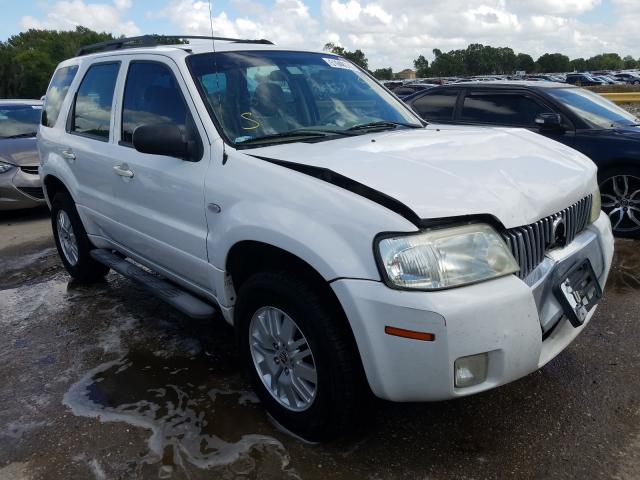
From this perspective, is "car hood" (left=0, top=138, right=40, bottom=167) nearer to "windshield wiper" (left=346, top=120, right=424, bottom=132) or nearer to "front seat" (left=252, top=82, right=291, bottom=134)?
"front seat" (left=252, top=82, right=291, bottom=134)

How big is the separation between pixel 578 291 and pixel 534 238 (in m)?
0.40

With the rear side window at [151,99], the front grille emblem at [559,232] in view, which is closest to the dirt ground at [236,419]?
the front grille emblem at [559,232]

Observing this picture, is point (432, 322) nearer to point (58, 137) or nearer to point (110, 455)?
point (110, 455)

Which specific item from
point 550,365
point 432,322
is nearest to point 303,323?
point 432,322

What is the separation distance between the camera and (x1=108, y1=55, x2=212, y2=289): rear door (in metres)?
3.11

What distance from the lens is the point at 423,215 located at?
221 cm

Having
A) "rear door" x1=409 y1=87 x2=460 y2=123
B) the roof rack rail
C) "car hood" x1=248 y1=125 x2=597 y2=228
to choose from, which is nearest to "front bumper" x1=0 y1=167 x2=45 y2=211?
the roof rack rail

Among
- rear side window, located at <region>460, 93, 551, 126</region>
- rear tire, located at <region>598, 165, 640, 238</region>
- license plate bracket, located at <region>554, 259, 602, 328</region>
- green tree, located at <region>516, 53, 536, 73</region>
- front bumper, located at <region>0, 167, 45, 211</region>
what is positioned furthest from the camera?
green tree, located at <region>516, 53, 536, 73</region>

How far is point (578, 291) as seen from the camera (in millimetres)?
2680

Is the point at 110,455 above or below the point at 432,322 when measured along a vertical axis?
below

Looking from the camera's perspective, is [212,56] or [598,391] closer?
[598,391]

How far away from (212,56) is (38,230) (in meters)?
5.04

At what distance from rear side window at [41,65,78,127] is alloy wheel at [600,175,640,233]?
5.22 meters

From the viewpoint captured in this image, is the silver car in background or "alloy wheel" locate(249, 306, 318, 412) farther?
the silver car in background
